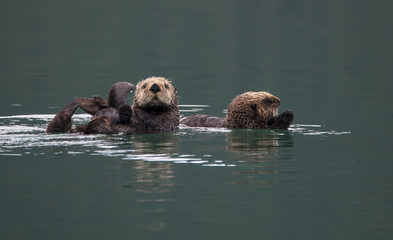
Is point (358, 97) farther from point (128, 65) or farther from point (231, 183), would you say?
point (128, 65)

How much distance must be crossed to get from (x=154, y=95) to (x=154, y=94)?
0.07 feet

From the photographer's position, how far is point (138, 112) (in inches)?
376

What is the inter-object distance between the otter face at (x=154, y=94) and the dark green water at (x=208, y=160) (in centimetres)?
48

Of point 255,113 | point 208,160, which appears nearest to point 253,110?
point 255,113

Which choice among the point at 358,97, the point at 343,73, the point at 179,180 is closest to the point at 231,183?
the point at 179,180

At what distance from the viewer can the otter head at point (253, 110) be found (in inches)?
396

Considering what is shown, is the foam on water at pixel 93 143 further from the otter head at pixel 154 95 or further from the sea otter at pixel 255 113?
the otter head at pixel 154 95

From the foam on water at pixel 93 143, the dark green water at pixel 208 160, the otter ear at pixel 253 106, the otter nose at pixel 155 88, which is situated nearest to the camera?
the dark green water at pixel 208 160

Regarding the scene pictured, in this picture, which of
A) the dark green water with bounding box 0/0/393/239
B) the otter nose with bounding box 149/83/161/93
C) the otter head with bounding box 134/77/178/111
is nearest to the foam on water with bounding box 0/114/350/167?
the dark green water with bounding box 0/0/393/239

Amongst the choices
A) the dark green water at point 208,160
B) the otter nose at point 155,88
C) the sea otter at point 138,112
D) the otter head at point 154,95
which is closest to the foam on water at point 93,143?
the dark green water at point 208,160

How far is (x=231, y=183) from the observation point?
6.46 meters

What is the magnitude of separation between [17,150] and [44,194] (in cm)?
204

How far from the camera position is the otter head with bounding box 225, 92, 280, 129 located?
10047mm

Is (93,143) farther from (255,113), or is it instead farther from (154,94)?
(255,113)
